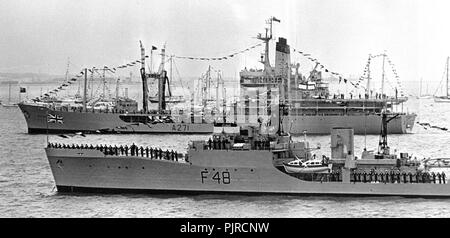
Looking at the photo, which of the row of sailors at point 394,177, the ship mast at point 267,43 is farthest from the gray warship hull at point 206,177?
the ship mast at point 267,43

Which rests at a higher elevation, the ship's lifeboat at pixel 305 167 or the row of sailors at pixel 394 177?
the ship's lifeboat at pixel 305 167

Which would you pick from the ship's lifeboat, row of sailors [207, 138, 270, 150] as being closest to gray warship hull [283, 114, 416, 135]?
row of sailors [207, 138, 270, 150]

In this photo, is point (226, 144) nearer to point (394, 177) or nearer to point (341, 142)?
point (341, 142)

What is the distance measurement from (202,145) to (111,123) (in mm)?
38471

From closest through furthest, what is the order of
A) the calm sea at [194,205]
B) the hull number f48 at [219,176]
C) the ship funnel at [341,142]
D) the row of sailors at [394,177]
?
the calm sea at [194,205] → the row of sailors at [394,177] → the hull number f48 at [219,176] → the ship funnel at [341,142]

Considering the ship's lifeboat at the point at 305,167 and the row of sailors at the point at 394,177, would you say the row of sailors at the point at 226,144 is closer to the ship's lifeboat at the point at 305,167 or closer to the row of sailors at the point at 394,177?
the ship's lifeboat at the point at 305,167

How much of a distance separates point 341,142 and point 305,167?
1.97m

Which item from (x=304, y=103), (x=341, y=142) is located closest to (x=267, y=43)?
(x=304, y=103)

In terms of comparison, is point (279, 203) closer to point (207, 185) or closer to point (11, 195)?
point (207, 185)

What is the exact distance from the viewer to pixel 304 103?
58.6 meters

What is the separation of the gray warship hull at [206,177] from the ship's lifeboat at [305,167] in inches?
12.2

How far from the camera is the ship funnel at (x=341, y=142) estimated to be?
80.5 feet

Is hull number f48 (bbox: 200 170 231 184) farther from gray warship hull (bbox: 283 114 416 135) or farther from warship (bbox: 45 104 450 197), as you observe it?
gray warship hull (bbox: 283 114 416 135)
